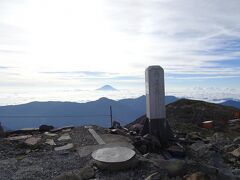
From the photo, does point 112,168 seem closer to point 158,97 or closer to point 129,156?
point 129,156

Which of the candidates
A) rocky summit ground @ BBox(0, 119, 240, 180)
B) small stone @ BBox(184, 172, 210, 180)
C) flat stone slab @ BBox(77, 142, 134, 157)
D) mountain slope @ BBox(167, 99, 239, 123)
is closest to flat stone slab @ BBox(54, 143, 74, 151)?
rocky summit ground @ BBox(0, 119, 240, 180)

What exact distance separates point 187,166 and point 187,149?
157 inches

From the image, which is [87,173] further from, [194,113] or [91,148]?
[194,113]

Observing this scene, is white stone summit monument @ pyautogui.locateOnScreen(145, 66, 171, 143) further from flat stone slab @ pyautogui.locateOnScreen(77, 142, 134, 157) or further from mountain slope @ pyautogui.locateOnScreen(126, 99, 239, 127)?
mountain slope @ pyautogui.locateOnScreen(126, 99, 239, 127)

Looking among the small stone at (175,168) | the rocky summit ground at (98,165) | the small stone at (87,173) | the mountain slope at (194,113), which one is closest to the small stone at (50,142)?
the rocky summit ground at (98,165)

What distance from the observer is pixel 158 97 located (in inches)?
539

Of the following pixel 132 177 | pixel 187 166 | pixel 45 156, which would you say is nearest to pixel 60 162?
pixel 45 156

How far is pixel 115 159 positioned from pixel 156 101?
415cm

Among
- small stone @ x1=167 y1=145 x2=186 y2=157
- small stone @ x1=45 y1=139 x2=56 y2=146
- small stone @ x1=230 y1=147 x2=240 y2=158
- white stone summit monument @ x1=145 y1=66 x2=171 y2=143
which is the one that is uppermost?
white stone summit monument @ x1=145 y1=66 x2=171 y2=143

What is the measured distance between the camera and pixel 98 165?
1014cm

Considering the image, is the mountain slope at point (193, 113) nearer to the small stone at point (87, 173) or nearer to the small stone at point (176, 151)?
the small stone at point (176, 151)

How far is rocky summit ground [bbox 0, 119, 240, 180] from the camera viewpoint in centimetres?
984

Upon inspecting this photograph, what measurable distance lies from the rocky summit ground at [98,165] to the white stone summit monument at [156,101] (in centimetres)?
49

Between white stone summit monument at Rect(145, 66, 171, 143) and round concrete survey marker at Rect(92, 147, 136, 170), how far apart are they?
3.21 m
